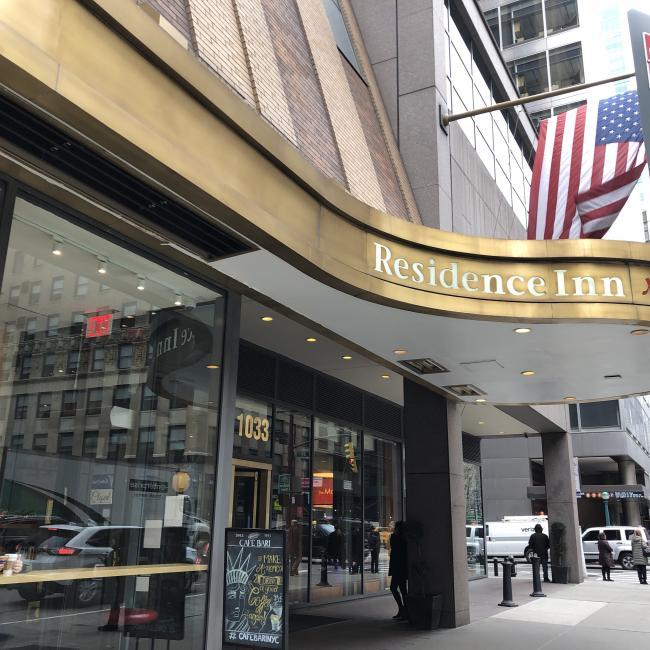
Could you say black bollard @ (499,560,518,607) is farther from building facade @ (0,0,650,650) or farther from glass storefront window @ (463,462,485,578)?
glass storefront window @ (463,462,485,578)

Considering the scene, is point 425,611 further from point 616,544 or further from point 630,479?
point 630,479

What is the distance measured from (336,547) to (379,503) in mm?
2511

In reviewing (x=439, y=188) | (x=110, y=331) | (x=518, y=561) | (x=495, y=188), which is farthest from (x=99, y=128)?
(x=518, y=561)

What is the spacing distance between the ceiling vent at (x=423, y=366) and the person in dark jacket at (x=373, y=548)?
6.75 meters

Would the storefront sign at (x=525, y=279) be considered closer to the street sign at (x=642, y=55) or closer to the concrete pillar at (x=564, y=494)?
the street sign at (x=642, y=55)

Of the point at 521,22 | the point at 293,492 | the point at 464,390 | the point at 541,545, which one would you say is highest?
the point at 521,22

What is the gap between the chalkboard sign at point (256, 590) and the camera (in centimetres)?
666

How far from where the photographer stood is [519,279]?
8578 mm

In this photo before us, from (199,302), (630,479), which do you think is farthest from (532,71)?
(199,302)

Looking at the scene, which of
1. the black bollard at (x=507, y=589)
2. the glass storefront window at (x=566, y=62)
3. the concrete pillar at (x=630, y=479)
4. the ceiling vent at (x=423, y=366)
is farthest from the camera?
the glass storefront window at (x=566, y=62)

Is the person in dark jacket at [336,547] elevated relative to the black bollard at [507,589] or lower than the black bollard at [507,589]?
elevated

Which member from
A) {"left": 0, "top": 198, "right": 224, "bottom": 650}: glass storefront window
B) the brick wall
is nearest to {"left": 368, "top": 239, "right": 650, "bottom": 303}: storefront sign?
{"left": 0, "top": 198, "right": 224, "bottom": 650}: glass storefront window

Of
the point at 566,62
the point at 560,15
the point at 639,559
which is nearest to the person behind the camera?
the point at 639,559

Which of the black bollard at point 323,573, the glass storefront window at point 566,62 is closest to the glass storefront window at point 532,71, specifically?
the glass storefront window at point 566,62
